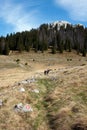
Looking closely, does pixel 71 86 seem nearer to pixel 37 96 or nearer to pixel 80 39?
pixel 37 96

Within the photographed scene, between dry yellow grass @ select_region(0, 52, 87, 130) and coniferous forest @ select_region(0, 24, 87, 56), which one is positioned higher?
coniferous forest @ select_region(0, 24, 87, 56)

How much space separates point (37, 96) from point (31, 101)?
4.60 feet

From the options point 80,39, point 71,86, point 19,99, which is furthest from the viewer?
point 80,39

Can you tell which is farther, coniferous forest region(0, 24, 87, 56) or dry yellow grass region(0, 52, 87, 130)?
coniferous forest region(0, 24, 87, 56)

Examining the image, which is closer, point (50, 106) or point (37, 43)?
point (50, 106)

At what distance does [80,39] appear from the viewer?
171250 mm

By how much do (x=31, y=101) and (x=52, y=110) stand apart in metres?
2.11

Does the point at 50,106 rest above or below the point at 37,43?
below

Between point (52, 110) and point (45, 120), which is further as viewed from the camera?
point (52, 110)

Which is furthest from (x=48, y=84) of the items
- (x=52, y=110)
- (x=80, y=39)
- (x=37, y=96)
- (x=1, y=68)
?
(x=80, y=39)

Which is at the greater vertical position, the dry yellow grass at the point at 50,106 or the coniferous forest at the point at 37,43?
the coniferous forest at the point at 37,43

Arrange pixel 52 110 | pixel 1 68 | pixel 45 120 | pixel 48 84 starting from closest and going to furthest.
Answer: pixel 45 120, pixel 52 110, pixel 48 84, pixel 1 68

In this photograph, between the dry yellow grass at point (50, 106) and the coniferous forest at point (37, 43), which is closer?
the dry yellow grass at point (50, 106)

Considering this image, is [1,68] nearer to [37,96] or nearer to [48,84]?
[48,84]
